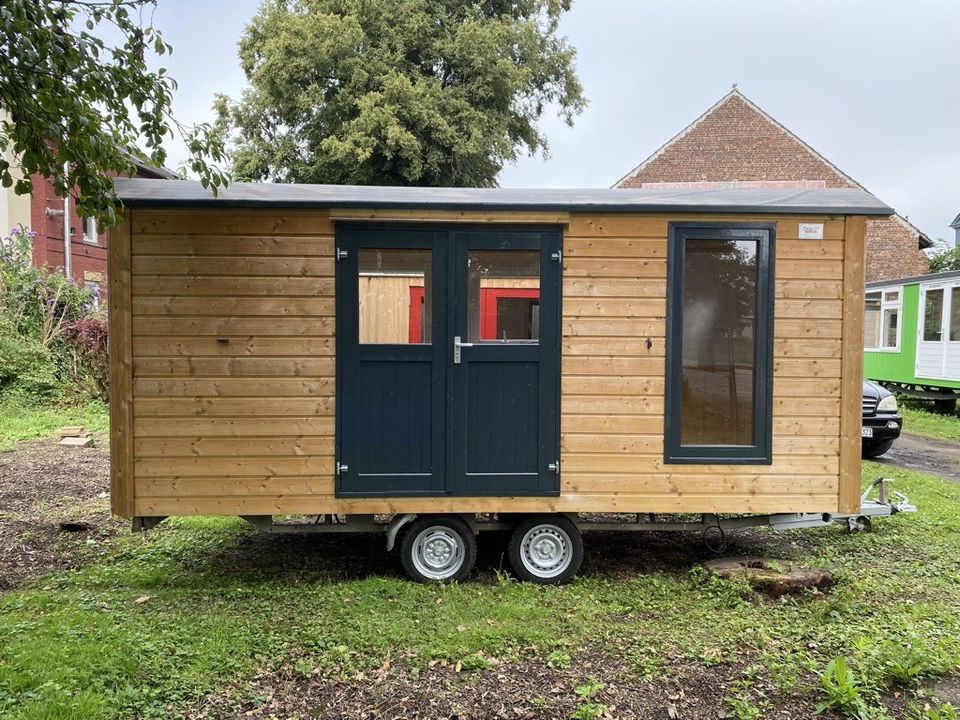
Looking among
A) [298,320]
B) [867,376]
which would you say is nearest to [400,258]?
[298,320]

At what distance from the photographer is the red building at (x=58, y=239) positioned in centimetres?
1898

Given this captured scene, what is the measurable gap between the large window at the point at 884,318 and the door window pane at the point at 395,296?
14.5 meters

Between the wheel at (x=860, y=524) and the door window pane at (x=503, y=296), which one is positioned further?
the wheel at (x=860, y=524)

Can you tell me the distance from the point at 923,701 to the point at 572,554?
2205 millimetres

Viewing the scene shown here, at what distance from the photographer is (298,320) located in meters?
4.85

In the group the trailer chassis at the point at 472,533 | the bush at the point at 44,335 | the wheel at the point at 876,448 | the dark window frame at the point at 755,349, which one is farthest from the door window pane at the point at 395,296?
the bush at the point at 44,335

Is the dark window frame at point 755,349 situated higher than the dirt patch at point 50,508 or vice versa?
the dark window frame at point 755,349

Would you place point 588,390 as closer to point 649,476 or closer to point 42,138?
point 649,476

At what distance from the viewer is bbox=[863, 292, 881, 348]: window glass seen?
17609mm

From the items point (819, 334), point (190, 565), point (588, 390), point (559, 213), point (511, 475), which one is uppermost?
point (559, 213)

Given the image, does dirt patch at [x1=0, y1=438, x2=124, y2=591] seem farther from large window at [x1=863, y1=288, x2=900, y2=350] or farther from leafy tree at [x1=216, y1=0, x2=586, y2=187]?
large window at [x1=863, y1=288, x2=900, y2=350]

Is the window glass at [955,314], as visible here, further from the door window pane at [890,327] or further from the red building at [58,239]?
the red building at [58,239]

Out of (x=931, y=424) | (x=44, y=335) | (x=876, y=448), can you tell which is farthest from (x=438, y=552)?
(x=931, y=424)

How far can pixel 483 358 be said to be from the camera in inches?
194
